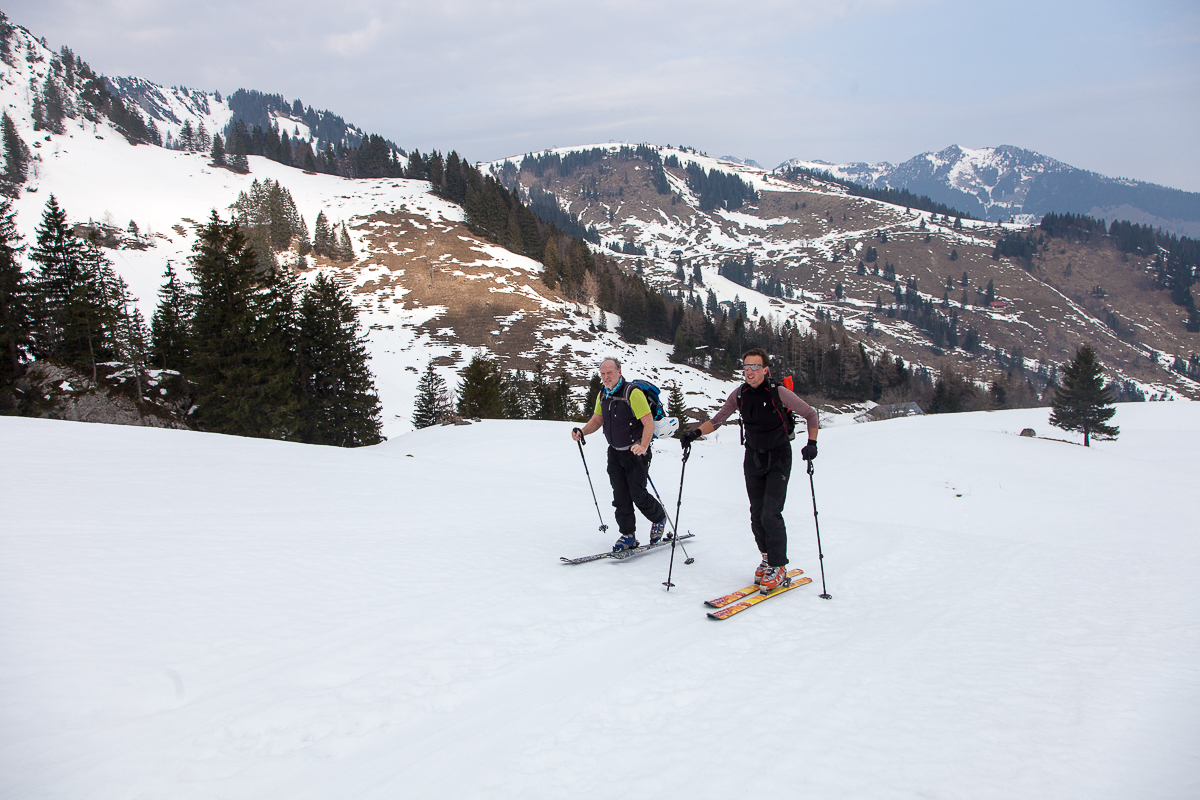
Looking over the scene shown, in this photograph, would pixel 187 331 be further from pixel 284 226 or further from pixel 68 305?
pixel 284 226

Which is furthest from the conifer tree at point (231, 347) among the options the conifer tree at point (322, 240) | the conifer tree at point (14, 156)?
the conifer tree at point (14, 156)

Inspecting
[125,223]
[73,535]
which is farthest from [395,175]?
[73,535]

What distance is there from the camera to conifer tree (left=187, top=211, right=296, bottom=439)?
26.9 metres

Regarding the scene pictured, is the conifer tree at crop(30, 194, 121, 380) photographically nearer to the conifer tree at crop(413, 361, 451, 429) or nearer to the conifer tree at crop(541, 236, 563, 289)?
the conifer tree at crop(413, 361, 451, 429)

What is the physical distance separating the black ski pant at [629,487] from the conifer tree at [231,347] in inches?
1001

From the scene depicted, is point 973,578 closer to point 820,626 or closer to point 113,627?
point 820,626

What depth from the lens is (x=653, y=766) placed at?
134 inches

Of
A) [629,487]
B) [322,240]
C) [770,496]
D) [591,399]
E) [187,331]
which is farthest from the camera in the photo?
[322,240]

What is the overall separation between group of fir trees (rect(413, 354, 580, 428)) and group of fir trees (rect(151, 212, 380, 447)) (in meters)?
7.13

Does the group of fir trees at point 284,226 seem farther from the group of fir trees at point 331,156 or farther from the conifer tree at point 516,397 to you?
the conifer tree at point 516,397

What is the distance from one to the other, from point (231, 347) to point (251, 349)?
824mm

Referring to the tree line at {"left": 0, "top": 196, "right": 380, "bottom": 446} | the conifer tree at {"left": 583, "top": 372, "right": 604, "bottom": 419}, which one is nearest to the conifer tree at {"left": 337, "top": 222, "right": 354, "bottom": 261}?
the conifer tree at {"left": 583, "top": 372, "right": 604, "bottom": 419}

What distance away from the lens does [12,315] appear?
77.9ft

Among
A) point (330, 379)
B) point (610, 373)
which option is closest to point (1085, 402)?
point (610, 373)
